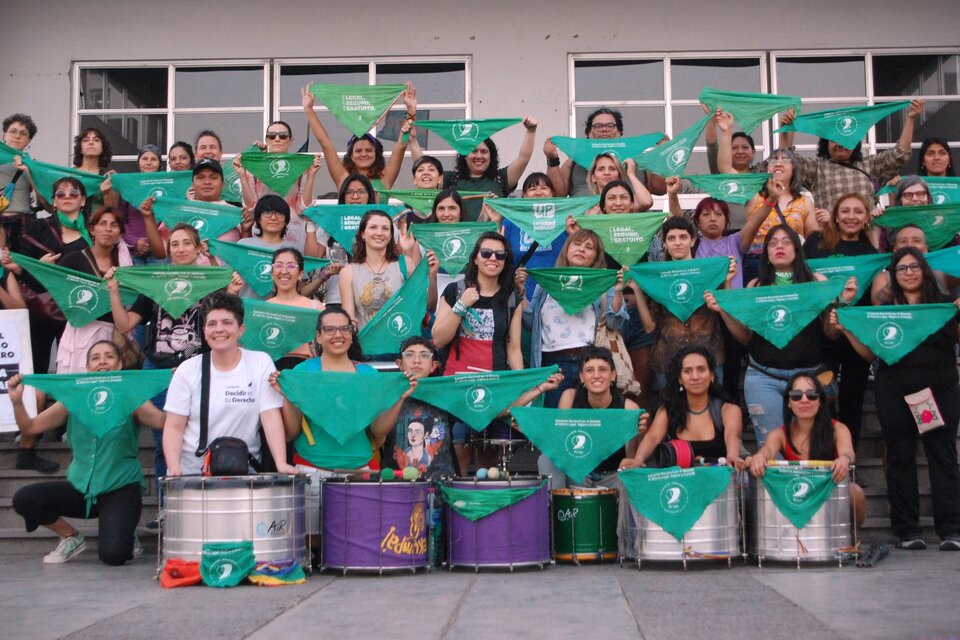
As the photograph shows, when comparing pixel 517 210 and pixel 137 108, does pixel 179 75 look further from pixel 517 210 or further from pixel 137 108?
pixel 517 210

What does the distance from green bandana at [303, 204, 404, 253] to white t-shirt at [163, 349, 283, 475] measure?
2.76 m

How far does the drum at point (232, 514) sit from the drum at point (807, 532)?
3.03m

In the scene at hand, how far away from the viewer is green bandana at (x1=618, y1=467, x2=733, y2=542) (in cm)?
743

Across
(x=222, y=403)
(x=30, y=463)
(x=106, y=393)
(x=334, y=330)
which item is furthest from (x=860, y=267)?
(x=30, y=463)

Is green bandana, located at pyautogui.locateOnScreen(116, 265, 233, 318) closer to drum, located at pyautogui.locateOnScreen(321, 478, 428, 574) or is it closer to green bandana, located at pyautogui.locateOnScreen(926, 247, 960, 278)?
drum, located at pyautogui.locateOnScreen(321, 478, 428, 574)

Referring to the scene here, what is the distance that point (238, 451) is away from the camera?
722 centimetres

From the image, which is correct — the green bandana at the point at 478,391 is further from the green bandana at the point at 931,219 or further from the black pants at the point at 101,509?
the green bandana at the point at 931,219

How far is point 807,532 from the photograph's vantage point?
24.7 feet

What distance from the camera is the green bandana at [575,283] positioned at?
9.17m

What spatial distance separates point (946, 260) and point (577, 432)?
371cm

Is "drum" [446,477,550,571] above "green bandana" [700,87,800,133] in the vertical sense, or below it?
below

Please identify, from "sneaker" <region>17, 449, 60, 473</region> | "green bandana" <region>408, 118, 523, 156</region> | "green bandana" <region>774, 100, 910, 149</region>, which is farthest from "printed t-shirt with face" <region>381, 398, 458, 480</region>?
"green bandana" <region>774, 100, 910, 149</region>

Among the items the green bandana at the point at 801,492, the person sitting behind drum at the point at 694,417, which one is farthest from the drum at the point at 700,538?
the person sitting behind drum at the point at 694,417

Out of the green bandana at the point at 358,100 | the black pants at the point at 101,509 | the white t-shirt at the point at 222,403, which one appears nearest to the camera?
the white t-shirt at the point at 222,403
